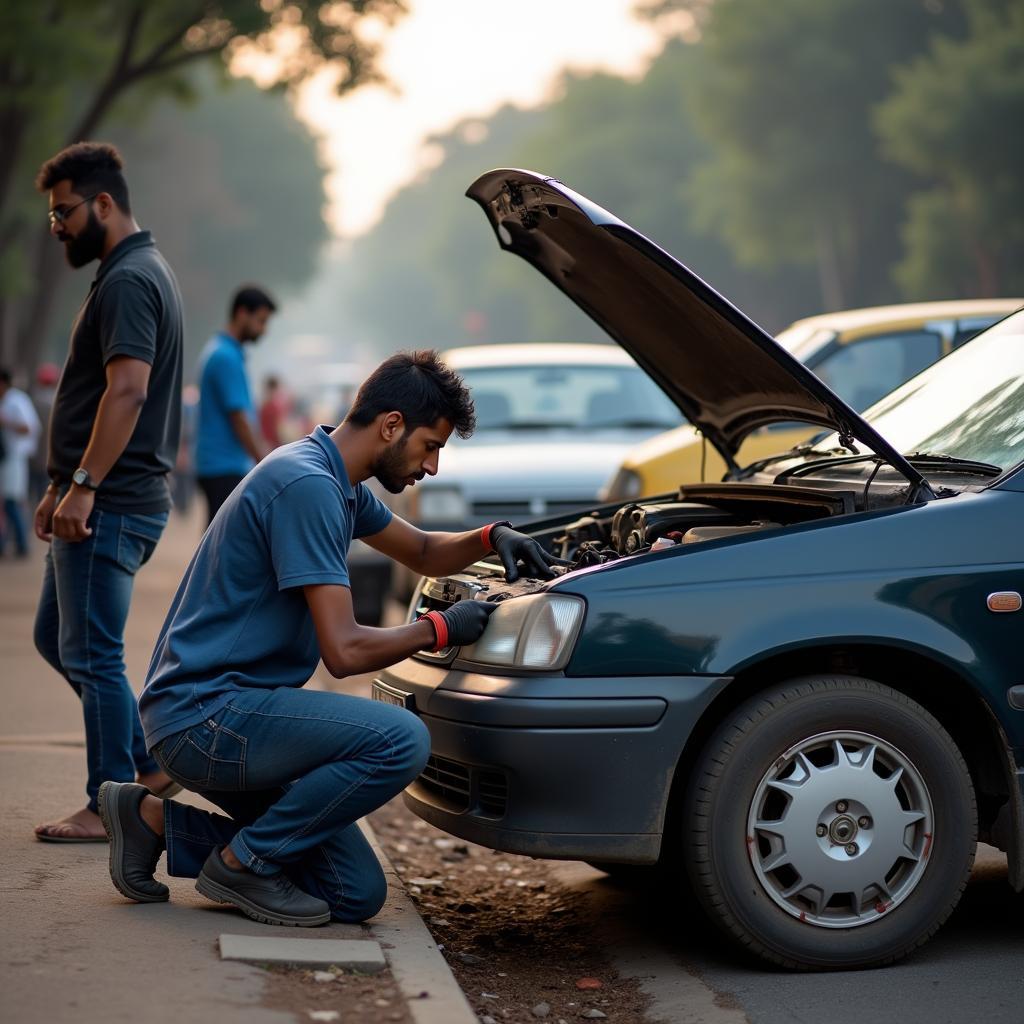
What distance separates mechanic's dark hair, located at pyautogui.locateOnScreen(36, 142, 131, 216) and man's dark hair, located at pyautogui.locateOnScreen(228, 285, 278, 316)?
3.66 meters

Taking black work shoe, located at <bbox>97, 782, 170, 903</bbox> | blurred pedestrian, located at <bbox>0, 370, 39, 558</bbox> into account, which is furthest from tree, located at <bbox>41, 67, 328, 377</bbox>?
black work shoe, located at <bbox>97, 782, 170, 903</bbox>

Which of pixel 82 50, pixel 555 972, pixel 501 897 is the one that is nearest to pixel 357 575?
pixel 501 897

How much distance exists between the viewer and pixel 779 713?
439cm

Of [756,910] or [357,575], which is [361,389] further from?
[357,575]

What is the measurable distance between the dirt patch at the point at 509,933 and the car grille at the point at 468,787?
1.49 feet

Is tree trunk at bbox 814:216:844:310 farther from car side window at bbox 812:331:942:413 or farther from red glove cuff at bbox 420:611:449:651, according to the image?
red glove cuff at bbox 420:611:449:651

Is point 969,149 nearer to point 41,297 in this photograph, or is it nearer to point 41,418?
point 41,297

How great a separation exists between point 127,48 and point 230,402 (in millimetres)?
14623

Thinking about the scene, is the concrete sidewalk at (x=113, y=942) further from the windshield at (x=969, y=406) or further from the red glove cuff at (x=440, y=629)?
the windshield at (x=969, y=406)

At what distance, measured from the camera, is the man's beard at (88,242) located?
18.4ft

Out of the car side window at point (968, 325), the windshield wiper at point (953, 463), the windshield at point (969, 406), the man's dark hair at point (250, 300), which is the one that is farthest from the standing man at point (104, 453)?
the car side window at point (968, 325)

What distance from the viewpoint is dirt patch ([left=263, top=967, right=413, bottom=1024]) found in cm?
384

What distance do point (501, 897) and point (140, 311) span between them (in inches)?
86.8

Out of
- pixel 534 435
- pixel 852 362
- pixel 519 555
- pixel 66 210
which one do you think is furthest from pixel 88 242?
pixel 534 435
